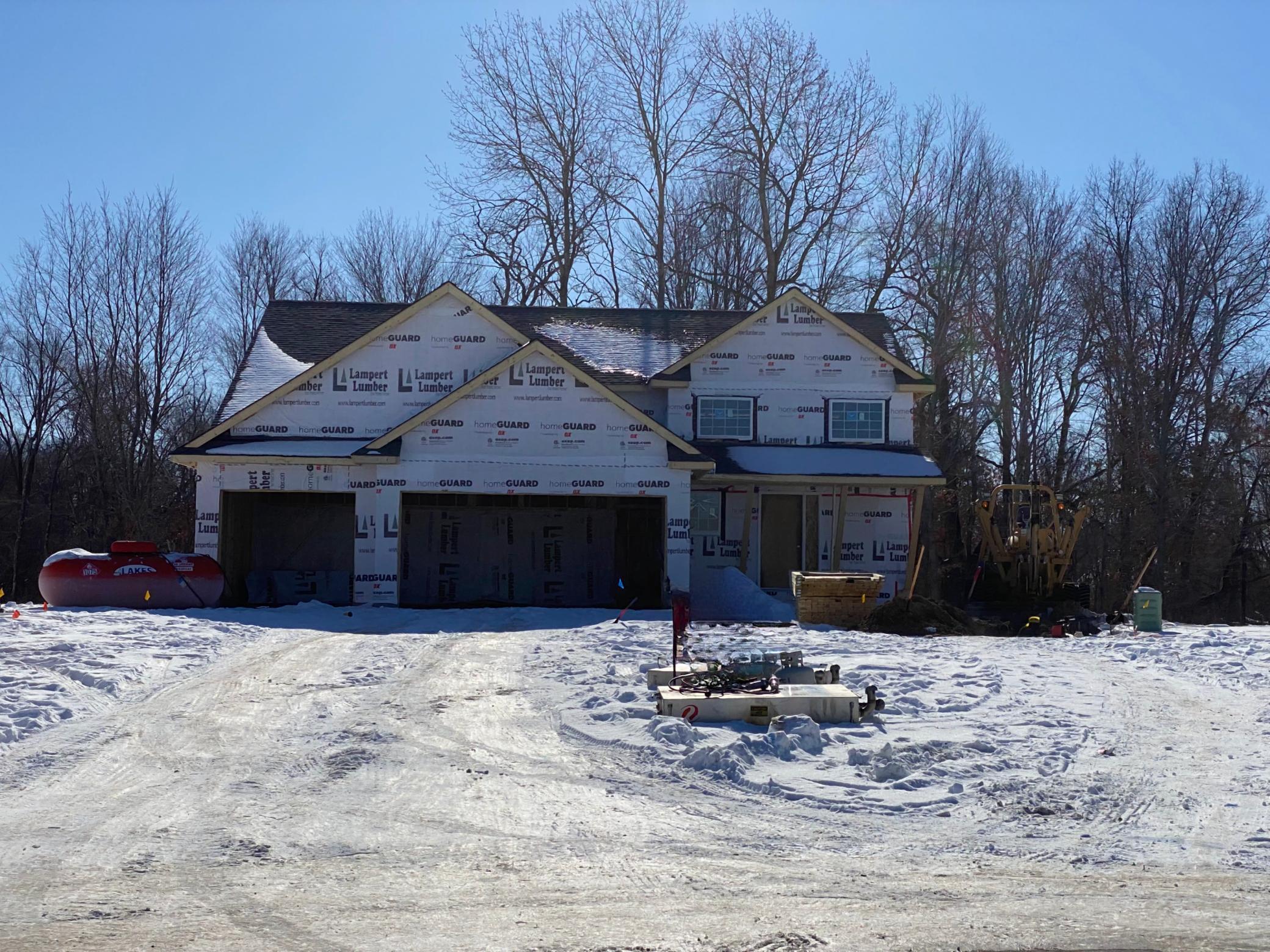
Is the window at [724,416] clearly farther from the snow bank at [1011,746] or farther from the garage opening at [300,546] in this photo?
the snow bank at [1011,746]

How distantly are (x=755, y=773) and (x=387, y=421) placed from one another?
17.9m

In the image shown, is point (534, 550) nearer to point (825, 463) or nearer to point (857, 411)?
point (825, 463)

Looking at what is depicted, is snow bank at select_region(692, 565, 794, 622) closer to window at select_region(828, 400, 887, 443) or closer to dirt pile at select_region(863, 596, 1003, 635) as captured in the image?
dirt pile at select_region(863, 596, 1003, 635)

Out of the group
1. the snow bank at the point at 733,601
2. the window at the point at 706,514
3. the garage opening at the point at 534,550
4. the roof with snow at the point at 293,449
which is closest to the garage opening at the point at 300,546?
the garage opening at the point at 534,550

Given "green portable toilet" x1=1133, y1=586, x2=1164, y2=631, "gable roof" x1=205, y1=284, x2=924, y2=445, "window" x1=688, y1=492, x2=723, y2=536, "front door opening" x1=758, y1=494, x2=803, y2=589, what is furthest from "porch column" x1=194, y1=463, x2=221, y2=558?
"green portable toilet" x1=1133, y1=586, x2=1164, y2=631

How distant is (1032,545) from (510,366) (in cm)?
1160

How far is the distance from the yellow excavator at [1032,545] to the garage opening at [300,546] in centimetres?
1446

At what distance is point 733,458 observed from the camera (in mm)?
25562

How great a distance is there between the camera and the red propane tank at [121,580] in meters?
20.0

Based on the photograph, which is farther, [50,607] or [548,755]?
[50,607]

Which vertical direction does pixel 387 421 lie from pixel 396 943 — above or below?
above

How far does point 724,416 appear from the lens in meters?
27.0

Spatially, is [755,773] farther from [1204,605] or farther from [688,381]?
[1204,605]

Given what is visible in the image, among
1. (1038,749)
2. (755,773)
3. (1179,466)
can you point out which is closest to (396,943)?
(755,773)
